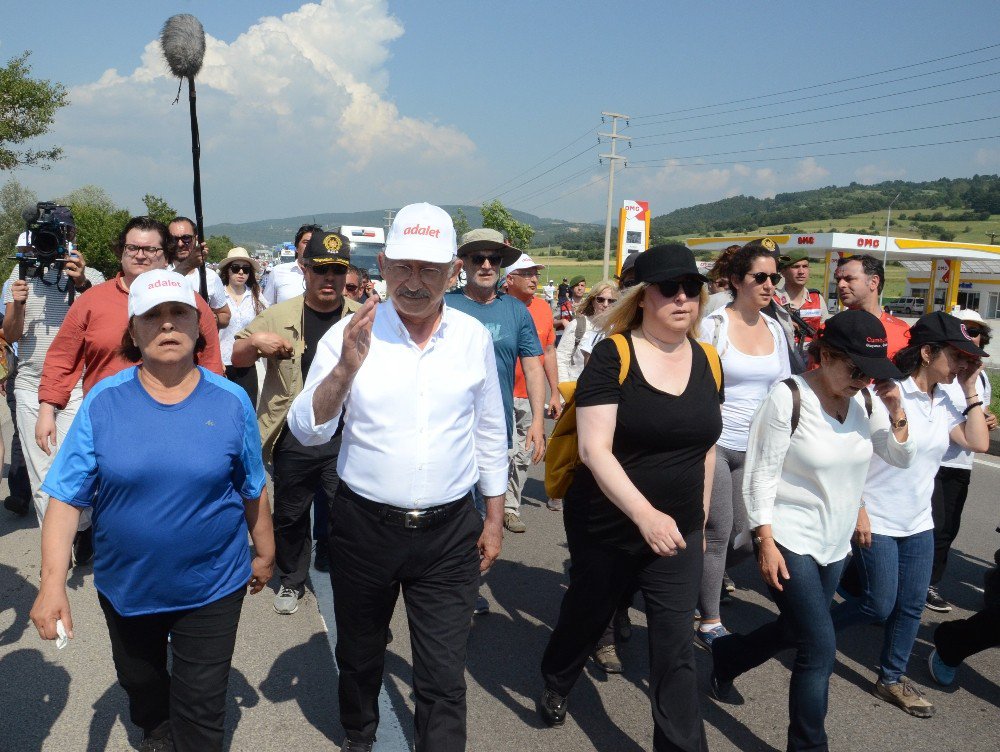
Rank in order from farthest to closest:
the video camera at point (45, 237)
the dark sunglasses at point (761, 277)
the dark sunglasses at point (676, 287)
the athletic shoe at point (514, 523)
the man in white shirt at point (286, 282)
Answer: the man in white shirt at point (286, 282) → the athletic shoe at point (514, 523) → the video camera at point (45, 237) → the dark sunglasses at point (761, 277) → the dark sunglasses at point (676, 287)

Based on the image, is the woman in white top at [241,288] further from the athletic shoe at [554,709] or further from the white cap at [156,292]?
the athletic shoe at [554,709]

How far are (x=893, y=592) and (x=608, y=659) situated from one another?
1.40 meters

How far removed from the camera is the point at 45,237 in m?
4.88

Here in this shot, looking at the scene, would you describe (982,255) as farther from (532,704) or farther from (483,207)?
(532,704)

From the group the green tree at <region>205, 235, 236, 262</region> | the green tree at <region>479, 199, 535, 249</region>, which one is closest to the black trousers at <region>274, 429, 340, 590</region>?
the green tree at <region>479, 199, 535, 249</region>

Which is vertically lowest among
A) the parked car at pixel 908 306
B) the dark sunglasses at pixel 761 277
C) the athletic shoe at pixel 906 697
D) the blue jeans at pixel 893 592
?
the parked car at pixel 908 306

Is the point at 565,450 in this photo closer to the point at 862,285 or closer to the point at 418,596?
the point at 418,596

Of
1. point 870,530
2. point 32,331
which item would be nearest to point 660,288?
point 870,530

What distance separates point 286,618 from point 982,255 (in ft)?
171

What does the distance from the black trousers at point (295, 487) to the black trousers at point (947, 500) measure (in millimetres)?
3516

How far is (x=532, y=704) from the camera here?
12.1ft

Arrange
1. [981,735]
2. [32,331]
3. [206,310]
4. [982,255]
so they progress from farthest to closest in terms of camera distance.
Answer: [982,255]
[32,331]
[206,310]
[981,735]

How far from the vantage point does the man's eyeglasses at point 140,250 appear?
466cm

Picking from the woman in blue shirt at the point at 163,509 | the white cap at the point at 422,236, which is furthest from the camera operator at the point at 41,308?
the white cap at the point at 422,236
